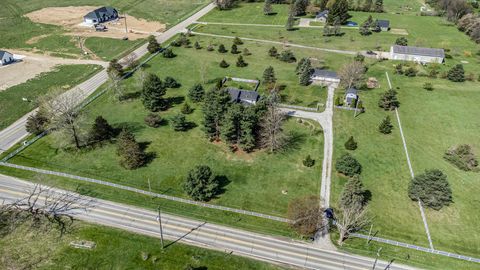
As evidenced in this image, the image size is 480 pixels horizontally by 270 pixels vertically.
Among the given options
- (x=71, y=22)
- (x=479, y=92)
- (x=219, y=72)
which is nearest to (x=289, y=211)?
(x=219, y=72)

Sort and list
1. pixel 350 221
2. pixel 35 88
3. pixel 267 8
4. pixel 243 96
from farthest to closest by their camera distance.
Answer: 1. pixel 267 8
2. pixel 35 88
3. pixel 243 96
4. pixel 350 221

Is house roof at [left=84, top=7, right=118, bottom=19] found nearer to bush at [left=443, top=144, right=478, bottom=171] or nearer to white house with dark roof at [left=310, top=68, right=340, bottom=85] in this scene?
white house with dark roof at [left=310, top=68, right=340, bottom=85]

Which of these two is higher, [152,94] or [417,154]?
[152,94]

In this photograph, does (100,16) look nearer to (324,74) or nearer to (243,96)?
(243,96)

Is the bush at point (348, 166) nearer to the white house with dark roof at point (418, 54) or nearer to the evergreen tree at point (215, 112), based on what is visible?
the evergreen tree at point (215, 112)

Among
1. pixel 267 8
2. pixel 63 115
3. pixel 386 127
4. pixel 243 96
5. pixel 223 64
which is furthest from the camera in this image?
pixel 267 8

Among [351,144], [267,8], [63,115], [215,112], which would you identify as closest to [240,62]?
[215,112]
